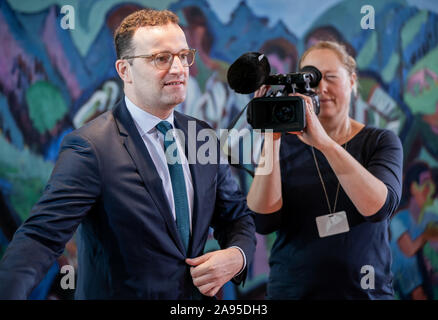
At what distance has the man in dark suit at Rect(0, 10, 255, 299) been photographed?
1.12 m

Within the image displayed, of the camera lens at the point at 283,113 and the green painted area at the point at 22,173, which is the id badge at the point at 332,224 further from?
the green painted area at the point at 22,173

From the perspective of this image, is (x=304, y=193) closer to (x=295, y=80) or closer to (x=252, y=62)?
(x=295, y=80)

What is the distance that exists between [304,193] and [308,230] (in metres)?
0.12

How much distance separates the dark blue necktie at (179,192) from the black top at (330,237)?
386 mm

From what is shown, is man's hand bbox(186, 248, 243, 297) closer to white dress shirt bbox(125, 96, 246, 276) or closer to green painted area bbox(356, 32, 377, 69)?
white dress shirt bbox(125, 96, 246, 276)

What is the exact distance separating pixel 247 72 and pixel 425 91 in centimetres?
205

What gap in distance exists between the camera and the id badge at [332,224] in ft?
5.02

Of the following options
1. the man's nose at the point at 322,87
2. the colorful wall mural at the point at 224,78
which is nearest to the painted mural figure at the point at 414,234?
the colorful wall mural at the point at 224,78

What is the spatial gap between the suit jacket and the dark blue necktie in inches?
1.1

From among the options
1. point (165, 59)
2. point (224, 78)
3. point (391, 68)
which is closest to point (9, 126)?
point (224, 78)

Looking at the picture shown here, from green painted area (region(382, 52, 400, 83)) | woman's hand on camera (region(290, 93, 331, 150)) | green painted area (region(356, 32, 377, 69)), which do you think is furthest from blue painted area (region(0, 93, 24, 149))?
green painted area (region(382, 52, 400, 83))

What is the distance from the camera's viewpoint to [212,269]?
121 centimetres

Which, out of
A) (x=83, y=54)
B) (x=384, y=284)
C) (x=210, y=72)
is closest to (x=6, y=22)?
(x=83, y=54)

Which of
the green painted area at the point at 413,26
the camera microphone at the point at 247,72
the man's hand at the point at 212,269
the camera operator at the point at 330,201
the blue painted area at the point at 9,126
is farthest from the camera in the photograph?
the green painted area at the point at 413,26
